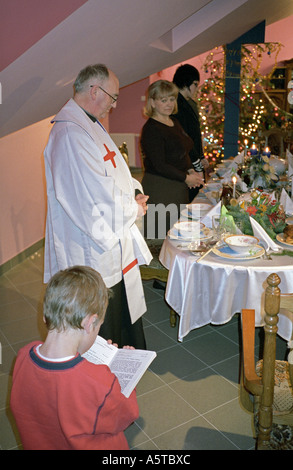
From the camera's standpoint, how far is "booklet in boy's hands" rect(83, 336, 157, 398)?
138cm

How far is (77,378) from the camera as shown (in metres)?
1.14

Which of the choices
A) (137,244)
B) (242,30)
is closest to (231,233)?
(137,244)

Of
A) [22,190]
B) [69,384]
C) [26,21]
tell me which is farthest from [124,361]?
[22,190]

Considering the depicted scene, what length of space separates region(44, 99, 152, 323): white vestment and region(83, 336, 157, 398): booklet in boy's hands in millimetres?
580

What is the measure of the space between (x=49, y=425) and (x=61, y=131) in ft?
4.09

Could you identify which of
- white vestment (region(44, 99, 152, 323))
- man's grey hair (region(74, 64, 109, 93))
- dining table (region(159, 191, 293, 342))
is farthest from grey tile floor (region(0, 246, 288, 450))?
man's grey hair (region(74, 64, 109, 93))

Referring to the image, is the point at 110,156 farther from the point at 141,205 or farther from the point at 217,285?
the point at 217,285

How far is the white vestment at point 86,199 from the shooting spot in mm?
1899

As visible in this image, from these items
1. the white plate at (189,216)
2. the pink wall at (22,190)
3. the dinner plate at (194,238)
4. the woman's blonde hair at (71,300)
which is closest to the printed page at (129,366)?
the woman's blonde hair at (71,300)

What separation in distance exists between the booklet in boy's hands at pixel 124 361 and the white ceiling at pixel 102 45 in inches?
65.5

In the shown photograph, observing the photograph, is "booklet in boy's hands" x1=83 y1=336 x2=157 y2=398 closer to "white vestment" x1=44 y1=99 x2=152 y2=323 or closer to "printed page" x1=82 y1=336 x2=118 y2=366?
"printed page" x1=82 y1=336 x2=118 y2=366

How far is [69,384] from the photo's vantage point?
113cm

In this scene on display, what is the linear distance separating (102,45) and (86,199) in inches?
66.6

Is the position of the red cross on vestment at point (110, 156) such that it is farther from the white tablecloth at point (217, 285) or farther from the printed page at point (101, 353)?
the printed page at point (101, 353)
